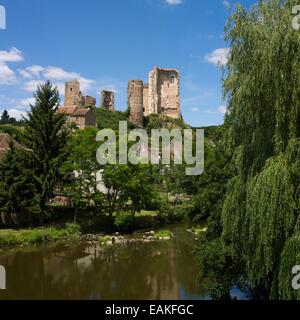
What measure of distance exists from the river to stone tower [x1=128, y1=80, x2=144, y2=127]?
1825 inches

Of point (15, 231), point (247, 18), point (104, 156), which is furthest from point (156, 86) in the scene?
point (247, 18)

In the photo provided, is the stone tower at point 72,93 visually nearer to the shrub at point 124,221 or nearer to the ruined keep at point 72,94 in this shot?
the ruined keep at point 72,94

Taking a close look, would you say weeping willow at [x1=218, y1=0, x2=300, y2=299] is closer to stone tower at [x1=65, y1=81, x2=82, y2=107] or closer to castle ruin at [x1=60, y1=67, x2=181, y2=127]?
castle ruin at [x1=60, y1=67, x2=181, y2=127]

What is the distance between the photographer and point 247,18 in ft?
36.6

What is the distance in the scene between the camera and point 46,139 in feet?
96.6

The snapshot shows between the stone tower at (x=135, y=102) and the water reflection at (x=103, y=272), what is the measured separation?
46.6 metres

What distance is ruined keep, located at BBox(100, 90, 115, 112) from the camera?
3132 inches

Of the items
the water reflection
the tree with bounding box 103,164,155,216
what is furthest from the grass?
the tree with bounding box 103,164,155,216

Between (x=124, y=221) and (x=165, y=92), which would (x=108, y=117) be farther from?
(x=124, y=221)

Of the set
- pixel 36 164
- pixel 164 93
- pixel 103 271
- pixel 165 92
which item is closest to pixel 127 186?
pixel 36 164

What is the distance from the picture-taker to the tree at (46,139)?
28.2 m

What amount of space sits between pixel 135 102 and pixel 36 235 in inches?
1914

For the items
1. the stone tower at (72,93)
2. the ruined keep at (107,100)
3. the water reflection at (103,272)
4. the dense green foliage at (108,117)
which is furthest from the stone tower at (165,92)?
the water reflection at (103,272)
